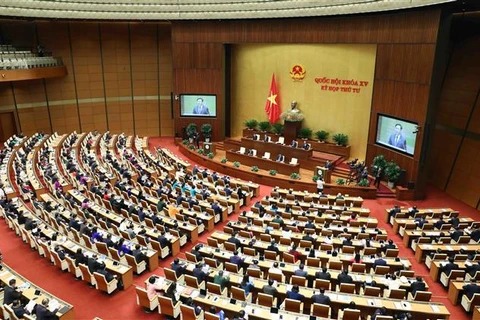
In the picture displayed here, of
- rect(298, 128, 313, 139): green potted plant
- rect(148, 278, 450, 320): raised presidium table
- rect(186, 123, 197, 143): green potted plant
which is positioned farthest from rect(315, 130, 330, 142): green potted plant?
rect(148, 278, 450, 320): raised presidium table

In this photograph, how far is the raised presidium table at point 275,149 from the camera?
19984mm

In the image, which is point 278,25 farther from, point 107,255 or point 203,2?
point 107,255

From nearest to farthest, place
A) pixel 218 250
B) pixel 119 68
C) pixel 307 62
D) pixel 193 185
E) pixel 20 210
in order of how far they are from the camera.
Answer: pixel 218 250, pixel 20 210, pixel 193 185, pixel 307 62, pixel 119 68

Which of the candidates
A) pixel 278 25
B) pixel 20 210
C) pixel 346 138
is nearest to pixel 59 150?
pixel 20 210

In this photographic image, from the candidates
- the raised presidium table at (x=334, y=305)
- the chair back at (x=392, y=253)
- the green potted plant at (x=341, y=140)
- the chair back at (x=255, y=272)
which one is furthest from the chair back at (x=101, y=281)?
the green potted plant at (x=341, y=140)

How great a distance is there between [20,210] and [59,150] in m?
9.07

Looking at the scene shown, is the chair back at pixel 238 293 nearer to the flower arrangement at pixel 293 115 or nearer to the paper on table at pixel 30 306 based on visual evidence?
the paper on table at pixel 30 306

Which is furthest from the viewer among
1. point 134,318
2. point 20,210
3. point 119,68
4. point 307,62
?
point 119,68

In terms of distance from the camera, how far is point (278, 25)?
71.0 ft

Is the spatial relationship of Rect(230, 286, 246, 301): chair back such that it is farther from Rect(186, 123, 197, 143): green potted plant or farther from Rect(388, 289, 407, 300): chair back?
Rect(186, 123, 197, 143): green potted plant

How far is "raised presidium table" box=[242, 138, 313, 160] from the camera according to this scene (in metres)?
20.0

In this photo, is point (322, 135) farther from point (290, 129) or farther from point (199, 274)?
point (199, 274)

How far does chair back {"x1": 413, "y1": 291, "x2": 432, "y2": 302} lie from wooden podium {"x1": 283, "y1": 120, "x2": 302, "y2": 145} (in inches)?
552

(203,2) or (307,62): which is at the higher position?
(203,2)
